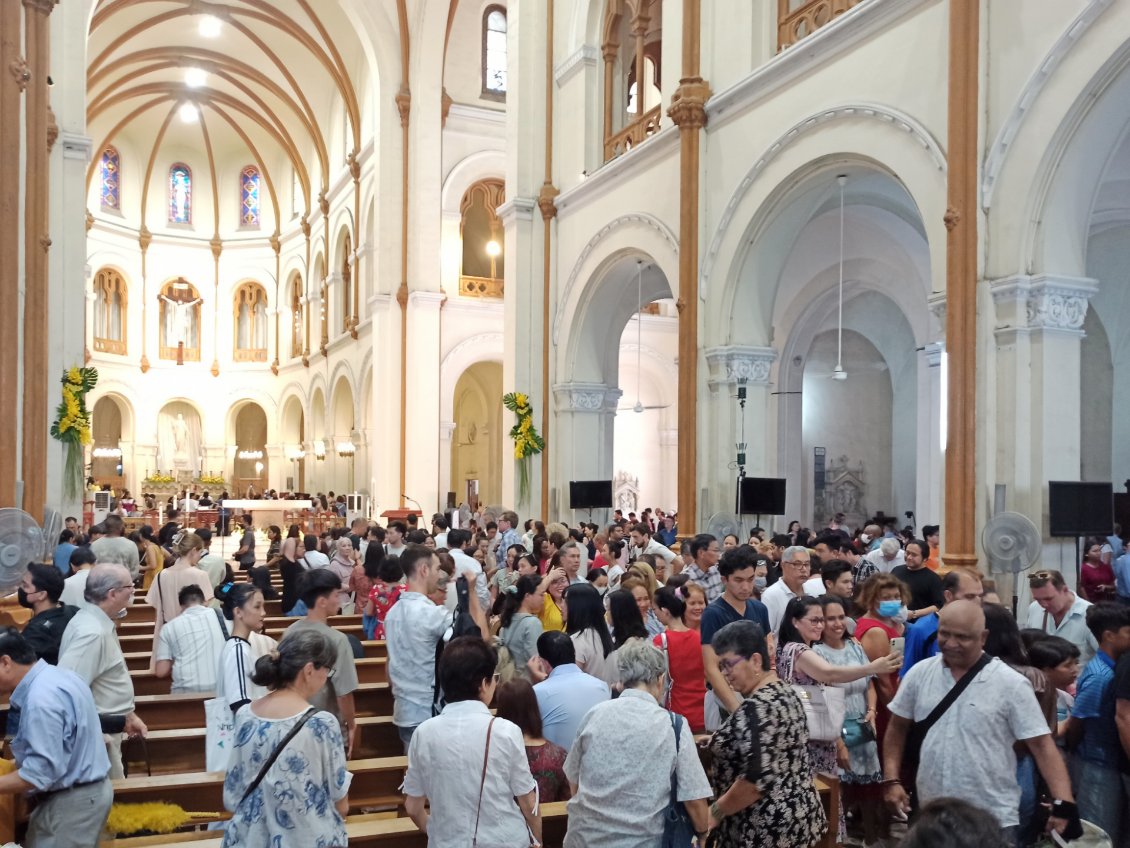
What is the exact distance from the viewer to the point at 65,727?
3.99m

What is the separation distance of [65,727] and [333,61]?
92.9ft

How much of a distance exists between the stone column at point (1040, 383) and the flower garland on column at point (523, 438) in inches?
393

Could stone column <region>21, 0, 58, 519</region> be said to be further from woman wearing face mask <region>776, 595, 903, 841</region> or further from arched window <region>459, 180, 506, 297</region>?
arched window <region>459, 180, 506, 297</region>

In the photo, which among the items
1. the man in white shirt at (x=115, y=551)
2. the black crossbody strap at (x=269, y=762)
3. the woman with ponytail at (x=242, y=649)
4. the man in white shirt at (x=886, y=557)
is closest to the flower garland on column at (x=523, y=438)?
the man in white shirt at (x=886, y=557)

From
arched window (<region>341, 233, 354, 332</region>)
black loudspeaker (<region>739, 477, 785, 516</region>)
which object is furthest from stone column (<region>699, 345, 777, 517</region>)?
arched window (<region>341, 233, 354, 332</region>)

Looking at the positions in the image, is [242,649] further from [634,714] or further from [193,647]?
[634,714]

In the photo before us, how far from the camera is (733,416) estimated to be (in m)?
13.8

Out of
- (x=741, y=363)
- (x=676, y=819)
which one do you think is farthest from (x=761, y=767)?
(x=741, y=363)

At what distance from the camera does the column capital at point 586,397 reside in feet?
59.1

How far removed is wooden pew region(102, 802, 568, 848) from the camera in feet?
14.6

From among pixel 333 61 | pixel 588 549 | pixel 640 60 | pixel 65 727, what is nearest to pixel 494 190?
pixel 333 61

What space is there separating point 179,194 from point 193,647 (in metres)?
36.9

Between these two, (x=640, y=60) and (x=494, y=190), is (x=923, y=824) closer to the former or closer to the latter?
(x=640, y=60)

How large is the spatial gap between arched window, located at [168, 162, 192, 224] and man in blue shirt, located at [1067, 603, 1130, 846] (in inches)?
1553
